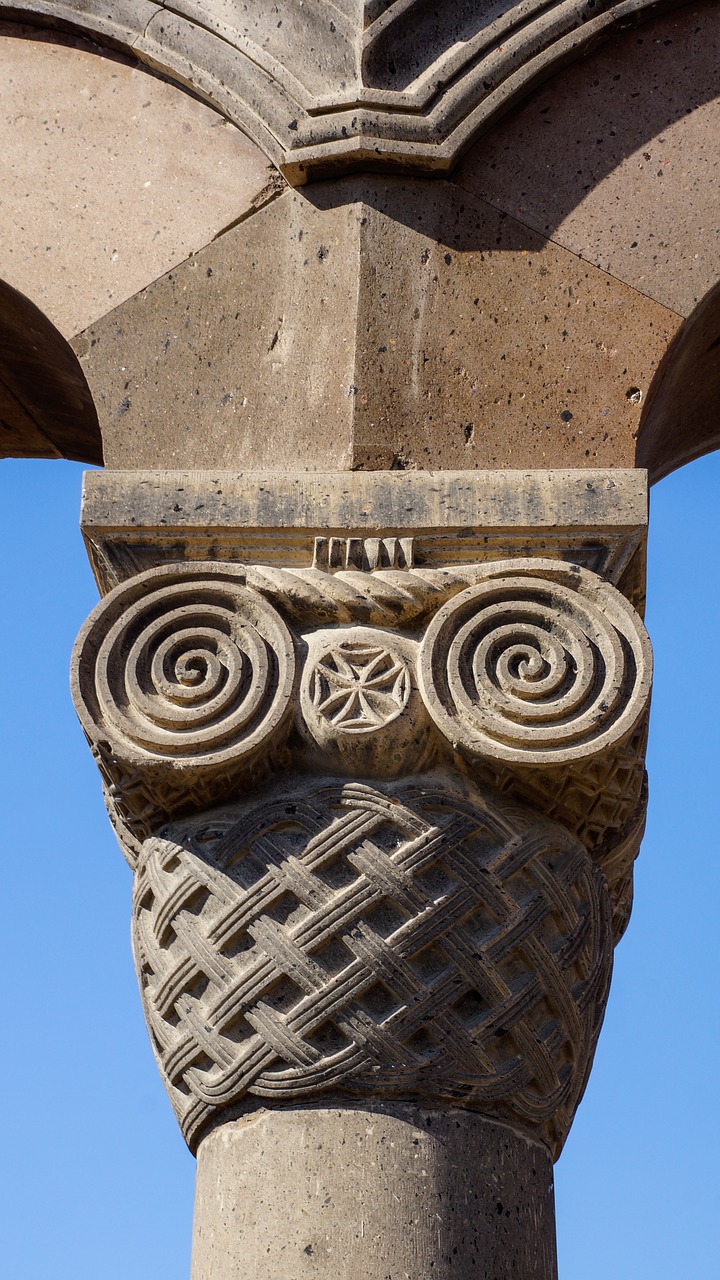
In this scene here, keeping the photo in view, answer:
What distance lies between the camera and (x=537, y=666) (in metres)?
3.05

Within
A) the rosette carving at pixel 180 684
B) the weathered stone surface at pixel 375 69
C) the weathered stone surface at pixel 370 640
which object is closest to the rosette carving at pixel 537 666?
the weathered stone surface at pixel 370 640

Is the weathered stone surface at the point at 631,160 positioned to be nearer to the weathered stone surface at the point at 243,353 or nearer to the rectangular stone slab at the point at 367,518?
the weathered stone surface at the point at 243,353

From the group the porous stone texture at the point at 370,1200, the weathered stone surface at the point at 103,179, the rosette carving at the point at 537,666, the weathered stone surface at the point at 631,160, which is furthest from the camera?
the weathered stone surface at the point at 103,179

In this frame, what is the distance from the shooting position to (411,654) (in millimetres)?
3088

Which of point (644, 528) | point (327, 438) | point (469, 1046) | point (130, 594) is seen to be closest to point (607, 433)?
point (644, 528)

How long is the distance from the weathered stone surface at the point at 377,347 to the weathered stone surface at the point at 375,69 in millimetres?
102

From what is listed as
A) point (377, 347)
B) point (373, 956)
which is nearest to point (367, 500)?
point (377, 347)

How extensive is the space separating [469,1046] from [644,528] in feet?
3.27

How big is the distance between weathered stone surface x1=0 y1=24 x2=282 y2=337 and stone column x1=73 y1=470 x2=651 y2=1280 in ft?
2.06

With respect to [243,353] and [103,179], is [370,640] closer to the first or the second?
[243,353]

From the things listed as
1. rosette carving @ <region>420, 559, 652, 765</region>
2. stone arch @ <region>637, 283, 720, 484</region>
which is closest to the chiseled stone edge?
rosette carving @ <region>420, 559, 652, 765</region>

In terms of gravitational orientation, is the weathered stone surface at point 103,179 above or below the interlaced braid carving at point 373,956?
above

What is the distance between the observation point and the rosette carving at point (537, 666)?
9.87 feet

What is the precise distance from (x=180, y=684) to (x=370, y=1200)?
0.96 m
